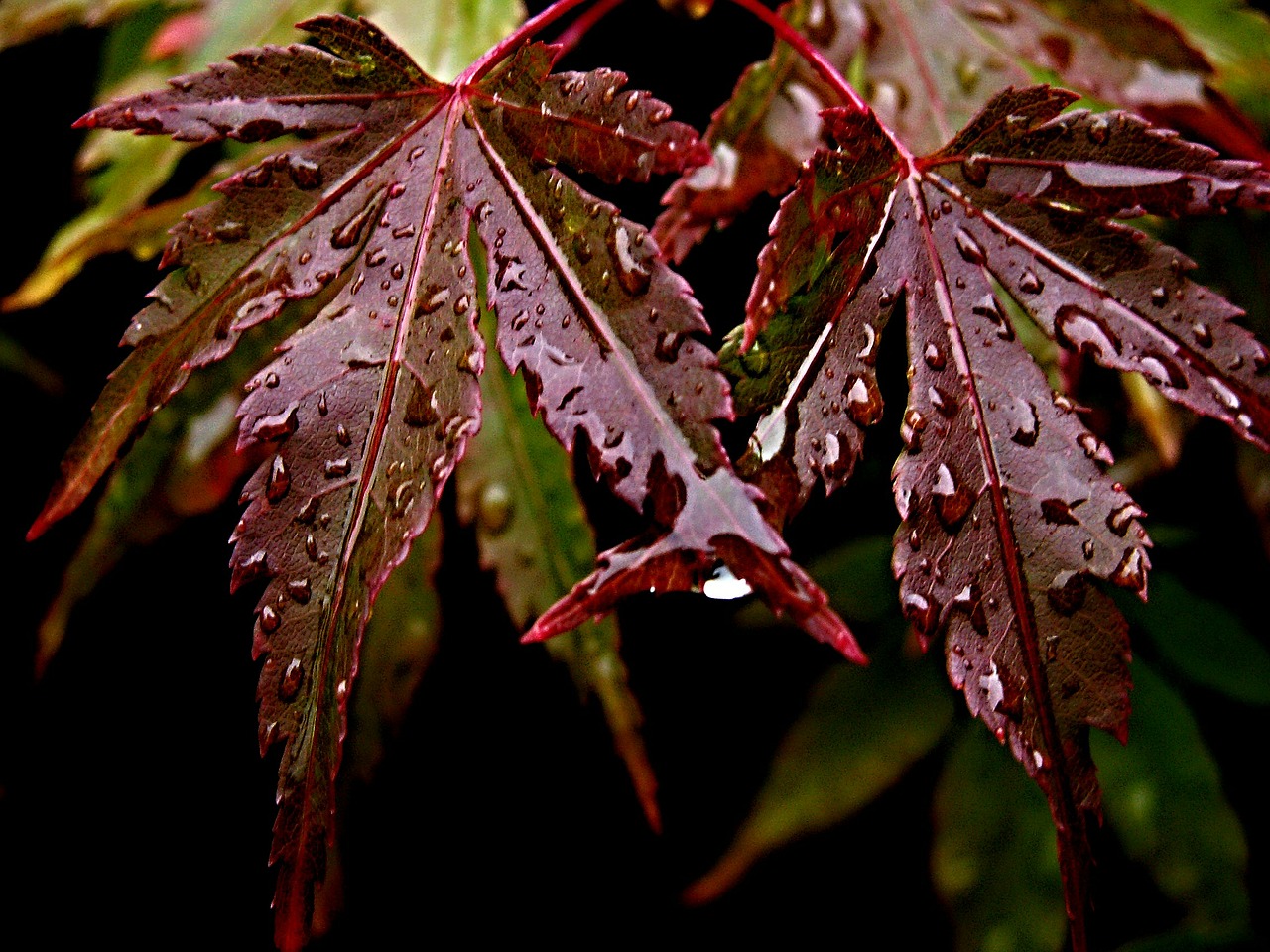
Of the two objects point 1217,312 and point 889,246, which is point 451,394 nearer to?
point 889,246

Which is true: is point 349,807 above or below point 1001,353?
below

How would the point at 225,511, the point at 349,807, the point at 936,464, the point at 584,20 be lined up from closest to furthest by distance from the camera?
1. the point at 936,464
2. the point at 584,20
3. the point at 349,807
4. the point at 225,511

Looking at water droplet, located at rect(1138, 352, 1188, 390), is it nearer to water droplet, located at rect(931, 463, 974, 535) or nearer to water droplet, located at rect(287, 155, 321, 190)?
water droplet, located at rect(931, 463, 974, 535)

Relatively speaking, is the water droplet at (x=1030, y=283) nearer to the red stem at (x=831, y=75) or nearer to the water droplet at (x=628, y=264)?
the red stem at (x=831, y=75)

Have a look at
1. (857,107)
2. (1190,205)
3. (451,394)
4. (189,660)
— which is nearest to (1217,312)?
(1190,205)

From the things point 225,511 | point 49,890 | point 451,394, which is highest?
point 451,394

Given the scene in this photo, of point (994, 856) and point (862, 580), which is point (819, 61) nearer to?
point (862, 580)

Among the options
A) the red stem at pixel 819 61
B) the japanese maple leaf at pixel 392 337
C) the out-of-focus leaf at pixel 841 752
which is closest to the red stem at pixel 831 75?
the red stem at pixel 819 61
